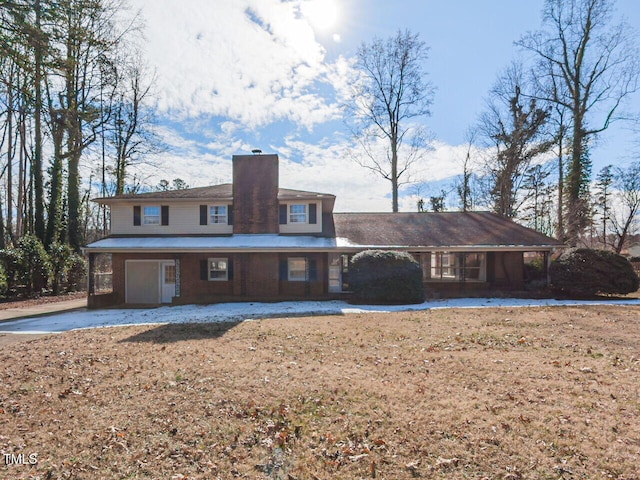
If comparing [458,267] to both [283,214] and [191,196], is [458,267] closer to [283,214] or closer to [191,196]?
[283,214]

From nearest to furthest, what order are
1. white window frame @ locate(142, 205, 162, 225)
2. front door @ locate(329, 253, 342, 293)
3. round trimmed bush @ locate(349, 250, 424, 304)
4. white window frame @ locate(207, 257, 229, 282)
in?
round trimmed bush @ locate(349, 250, 424, 304)
white window frame @ locate(207, 257, 229, 282)
front door @ locate(329, 253, 342, 293)
white window frame @ locate(142, 205, 162, 225)

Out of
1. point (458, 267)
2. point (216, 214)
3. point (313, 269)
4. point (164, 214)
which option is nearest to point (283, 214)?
point (313, 269)

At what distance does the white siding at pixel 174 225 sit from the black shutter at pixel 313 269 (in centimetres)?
462

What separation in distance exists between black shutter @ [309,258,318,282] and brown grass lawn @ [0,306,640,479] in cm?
844

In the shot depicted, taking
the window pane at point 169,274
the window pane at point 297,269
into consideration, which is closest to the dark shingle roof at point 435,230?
the window pane at point 297,269

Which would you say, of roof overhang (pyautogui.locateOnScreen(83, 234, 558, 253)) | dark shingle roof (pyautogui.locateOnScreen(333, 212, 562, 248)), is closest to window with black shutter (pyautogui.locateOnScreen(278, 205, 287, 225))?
roof overhang (pyautogui.locateOnScreen(83, 234, 558, 253))

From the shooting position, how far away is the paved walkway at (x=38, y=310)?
13375 millimetres

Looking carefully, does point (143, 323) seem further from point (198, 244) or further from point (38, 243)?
point (38, 243)

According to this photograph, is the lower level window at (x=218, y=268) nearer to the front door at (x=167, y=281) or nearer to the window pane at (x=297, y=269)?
the front door at (x=167, y=281)

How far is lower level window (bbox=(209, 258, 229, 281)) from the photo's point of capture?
17234mm

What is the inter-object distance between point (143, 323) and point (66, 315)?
4600mm

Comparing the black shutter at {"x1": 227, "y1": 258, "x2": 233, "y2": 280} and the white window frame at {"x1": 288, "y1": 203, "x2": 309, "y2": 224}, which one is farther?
the white window frame at {"x1": 288, "y1": 203, "x2": 309, "y2": 224}

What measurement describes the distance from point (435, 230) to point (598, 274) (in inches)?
298

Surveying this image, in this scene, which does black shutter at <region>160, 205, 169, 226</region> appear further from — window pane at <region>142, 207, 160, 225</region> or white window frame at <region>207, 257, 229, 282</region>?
white window frame at <region>207, 257, 229, 282</region>
